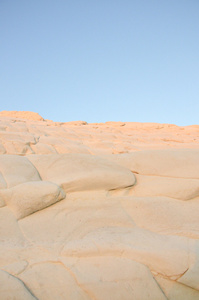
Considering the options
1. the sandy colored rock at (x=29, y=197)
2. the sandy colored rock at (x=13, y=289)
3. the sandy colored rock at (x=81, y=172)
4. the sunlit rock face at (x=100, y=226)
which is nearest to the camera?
the sandy colored rock at (x=13, y=289)

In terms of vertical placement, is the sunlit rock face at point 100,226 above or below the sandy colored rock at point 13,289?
above

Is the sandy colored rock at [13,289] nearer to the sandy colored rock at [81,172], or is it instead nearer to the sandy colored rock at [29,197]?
the sandy colored rock at [29,197]

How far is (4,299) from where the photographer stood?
163 centimetres

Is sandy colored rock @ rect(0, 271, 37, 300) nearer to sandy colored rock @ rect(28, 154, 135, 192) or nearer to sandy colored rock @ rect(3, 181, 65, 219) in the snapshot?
Answer: sandy colored rock @ rect(3, 181, 65, 219)

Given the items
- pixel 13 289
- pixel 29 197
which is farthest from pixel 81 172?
pixel 13 289

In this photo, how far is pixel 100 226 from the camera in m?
2.41

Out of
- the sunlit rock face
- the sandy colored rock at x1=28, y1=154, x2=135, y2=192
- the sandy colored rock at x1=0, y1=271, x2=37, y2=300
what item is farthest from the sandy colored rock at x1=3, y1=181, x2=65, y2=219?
the sandy colored rock at x1=0, y1=271, x2=37, y2=300

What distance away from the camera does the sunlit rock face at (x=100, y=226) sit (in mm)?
1796

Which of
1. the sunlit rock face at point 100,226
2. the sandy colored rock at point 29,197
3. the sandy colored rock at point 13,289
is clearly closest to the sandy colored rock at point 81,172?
the sunlit rock face at point 100,226

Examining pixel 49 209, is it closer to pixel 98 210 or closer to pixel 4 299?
pixel 98 210

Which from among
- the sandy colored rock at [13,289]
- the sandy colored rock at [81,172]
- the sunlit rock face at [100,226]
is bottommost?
the sandy colored rock at [13,289]

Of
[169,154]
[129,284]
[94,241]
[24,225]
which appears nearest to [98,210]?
Result: [94,241]

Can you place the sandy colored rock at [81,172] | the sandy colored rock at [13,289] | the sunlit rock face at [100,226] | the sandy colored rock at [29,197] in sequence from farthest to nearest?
the sandy colored rock at [81,172], the sandy colored rock at [29,197], the sunlit rock face at [100,226], the sandy colored rock at [13,289]

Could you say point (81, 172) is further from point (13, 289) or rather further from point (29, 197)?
point (13, 289)
